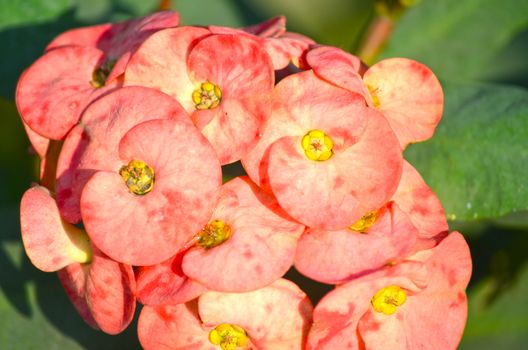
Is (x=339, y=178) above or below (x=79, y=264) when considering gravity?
above

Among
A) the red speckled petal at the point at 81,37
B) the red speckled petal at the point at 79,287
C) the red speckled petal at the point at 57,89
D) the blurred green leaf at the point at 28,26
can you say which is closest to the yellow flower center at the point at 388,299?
the red speckled petal at the point at 79,287

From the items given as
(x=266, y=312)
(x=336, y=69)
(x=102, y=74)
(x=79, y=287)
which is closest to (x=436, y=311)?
(x=266, y=312)

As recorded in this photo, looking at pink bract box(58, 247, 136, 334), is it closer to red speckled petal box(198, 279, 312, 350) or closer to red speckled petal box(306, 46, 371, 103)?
red speckled petal box(198, 279, 312, 350)

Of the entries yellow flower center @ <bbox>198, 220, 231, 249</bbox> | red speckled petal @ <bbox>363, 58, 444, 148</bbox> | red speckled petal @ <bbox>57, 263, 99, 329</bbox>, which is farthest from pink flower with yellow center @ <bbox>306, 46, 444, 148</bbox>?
red speckled petal @ <bbox>57, 263, 99, 329</bbox>

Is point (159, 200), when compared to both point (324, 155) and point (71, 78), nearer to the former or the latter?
point (324, 155)

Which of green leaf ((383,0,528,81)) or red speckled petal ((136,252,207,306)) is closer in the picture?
red speckled petal ((136,252,207,306))

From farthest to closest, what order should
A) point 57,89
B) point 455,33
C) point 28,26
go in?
1. point 455,33
2. point 28,26
3. point 57,89

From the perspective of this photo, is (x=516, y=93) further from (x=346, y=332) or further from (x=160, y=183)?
(x=160, y=183)
